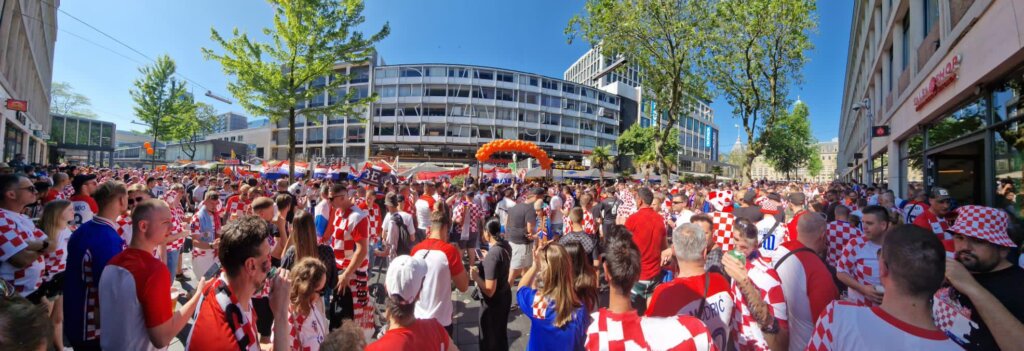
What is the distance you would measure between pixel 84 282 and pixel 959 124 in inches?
607

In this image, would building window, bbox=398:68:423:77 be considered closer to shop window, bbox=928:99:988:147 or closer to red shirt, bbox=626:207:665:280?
shop window, bbox=928:99:988:147

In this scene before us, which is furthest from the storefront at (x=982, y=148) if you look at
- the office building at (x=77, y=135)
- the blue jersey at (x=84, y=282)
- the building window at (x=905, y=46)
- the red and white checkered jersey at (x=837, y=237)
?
the office building at (x=77, y=135)

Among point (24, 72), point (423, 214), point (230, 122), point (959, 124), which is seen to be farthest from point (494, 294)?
point (230, 122)

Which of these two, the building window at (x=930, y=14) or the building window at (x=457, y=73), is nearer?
the building window at (x=930, y=14)

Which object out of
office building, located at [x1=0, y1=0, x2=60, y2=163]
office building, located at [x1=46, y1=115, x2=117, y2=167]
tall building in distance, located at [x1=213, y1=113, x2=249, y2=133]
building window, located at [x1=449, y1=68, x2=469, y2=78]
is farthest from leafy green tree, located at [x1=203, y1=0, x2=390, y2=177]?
tall building in distance, located at [x1=213, y1=113, x2=249, y2=133]

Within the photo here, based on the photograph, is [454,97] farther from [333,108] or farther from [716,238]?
[716,238]

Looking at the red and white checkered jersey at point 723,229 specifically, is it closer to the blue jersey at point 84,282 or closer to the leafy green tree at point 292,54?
the blue jersey at point 84,282

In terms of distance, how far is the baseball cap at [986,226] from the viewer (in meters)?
2.62

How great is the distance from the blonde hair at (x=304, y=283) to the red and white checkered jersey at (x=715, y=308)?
2348mm

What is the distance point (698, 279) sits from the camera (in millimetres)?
2764

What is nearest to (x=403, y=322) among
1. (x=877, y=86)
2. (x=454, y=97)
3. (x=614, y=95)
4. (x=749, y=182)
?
(x=749, y=182)

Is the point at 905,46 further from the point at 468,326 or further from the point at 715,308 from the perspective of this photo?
the point at 468,326

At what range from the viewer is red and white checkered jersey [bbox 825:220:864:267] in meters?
4.79

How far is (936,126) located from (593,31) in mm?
12479
